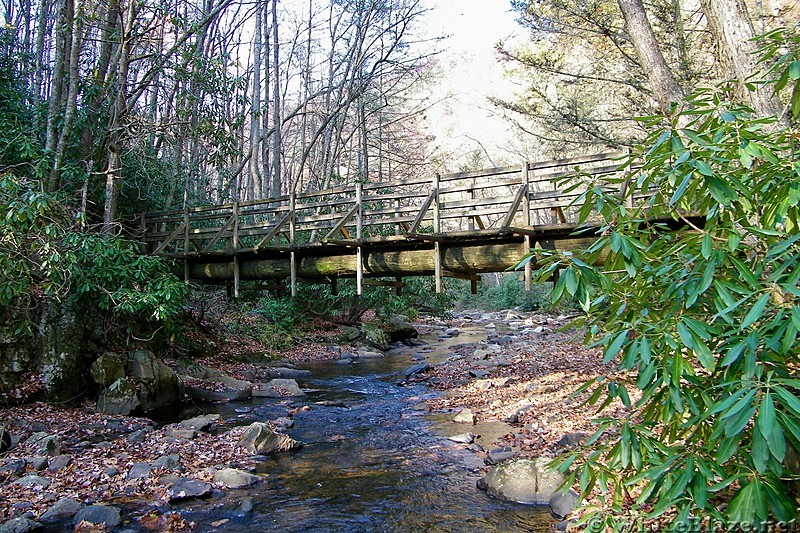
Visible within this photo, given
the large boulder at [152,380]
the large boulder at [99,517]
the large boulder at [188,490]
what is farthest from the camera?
the large boulder at [152,380]

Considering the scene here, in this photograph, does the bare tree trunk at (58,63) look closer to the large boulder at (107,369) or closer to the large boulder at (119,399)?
the large boulder at (107,369)

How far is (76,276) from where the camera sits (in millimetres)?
9016

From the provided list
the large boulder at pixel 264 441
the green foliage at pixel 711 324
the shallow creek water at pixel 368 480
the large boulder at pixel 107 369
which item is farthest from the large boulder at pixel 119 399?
the green foliage at pixel 711 324

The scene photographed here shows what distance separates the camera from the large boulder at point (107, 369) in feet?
31.9

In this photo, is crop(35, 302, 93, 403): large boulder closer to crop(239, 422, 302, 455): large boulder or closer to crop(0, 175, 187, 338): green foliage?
crop(0, 175, 187, 338): green foliage

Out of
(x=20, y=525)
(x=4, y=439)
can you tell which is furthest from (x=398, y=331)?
(x=20, y=525)

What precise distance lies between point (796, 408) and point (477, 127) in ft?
237

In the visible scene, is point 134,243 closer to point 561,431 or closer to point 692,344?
point 561,431

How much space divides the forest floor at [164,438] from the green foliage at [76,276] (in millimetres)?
1815

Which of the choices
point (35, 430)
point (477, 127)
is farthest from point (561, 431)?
point (477, 127)

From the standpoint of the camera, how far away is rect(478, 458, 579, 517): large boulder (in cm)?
571

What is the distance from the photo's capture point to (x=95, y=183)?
11.7 metres

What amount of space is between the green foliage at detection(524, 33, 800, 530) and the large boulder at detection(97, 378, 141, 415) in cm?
893

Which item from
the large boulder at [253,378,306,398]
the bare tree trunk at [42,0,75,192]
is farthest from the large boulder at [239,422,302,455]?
the bare tree trunk at [42,0,75,192]
